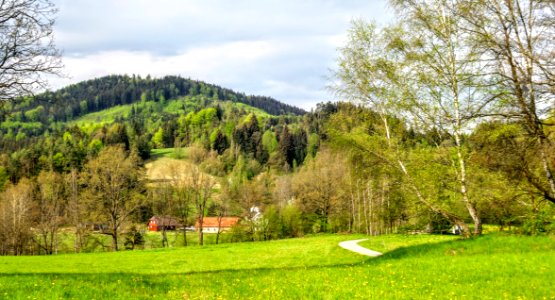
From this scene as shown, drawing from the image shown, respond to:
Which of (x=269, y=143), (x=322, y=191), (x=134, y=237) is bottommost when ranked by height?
(x=134, y=237)

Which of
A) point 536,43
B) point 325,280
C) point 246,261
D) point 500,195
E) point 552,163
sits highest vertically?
point 536,43

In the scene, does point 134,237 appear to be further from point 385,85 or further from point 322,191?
point 385,85

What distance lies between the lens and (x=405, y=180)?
2281cm

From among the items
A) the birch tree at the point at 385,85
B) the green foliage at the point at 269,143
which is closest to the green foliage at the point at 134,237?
the birch tree at the point at 385,85

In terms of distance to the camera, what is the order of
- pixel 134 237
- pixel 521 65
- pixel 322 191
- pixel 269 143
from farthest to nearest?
pixel 269 143, pixel 322 191, pixel 134 237, pixel 521 65

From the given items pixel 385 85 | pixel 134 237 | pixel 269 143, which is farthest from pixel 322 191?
pixel 269 143

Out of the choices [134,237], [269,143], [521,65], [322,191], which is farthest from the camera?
[269,143]

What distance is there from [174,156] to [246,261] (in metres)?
153

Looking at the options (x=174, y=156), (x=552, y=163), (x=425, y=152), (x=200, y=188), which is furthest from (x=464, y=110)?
(x=174, y=156)

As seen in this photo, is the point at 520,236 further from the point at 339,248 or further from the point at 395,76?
the point at 339,248

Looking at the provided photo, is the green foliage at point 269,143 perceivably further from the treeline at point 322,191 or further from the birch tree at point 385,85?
the birch tree at point 385,85

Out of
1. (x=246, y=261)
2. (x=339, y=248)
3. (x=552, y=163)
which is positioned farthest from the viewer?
(x=339, y=248)

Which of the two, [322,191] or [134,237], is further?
[322,191]

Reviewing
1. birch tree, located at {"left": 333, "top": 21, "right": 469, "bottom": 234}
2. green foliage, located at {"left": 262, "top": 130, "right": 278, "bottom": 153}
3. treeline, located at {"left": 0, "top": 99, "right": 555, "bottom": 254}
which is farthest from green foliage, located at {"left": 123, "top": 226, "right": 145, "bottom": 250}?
green foliage, located at {"left": 262, "top": 130, "right": 278, "bottom": 153}
